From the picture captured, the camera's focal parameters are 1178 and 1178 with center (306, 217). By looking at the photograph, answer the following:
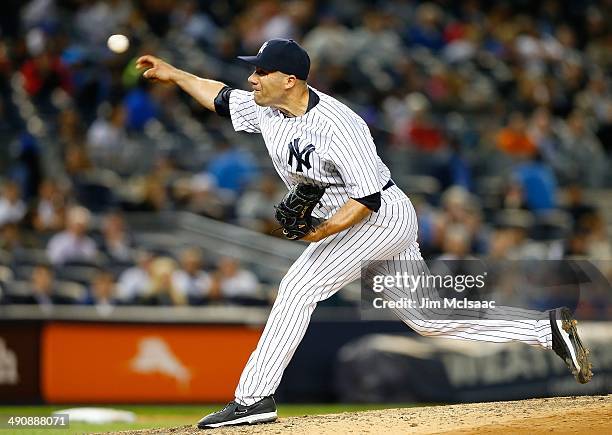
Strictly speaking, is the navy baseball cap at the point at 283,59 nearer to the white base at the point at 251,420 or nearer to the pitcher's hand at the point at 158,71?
the pitcher's hand at the point at 158,71

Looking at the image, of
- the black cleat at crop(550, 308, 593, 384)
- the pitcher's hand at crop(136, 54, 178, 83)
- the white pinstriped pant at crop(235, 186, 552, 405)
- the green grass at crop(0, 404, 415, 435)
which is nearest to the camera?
the white pinstriped pant at crop(235, 186, 552, 405)

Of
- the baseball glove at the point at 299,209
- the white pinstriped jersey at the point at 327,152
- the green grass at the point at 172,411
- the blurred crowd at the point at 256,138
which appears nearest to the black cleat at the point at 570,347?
the white pinstriped jersey at the point at 327,152

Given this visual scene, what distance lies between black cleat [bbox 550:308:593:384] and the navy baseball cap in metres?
1.85

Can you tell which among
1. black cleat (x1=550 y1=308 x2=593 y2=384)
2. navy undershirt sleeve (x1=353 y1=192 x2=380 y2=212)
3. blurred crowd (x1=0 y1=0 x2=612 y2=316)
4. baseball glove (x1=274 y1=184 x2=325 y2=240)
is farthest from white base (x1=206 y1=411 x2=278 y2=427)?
blurred crowd (x1=0 y1=0 x2=612 y2=316)

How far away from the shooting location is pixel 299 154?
5730mm

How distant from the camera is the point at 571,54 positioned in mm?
16781

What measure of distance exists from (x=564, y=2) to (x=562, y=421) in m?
13.3

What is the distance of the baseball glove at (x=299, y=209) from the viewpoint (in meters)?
5.73

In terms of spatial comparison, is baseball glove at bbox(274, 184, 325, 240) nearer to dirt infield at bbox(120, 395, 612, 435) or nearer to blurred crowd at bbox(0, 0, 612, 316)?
dirt infield at bbox(120, 395, 612, 435)

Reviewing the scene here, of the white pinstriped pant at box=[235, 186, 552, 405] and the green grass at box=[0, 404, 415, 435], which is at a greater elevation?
the white pinstriped pant at box=[235, 186, 552, 405]

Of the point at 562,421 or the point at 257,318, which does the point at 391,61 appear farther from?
the point at 562,421

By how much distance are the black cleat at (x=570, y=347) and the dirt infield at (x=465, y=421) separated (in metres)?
0.21

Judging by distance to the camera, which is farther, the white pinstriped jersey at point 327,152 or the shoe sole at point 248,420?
the shoe sole at point 248,420

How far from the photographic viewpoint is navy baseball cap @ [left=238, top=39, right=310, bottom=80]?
575cm
